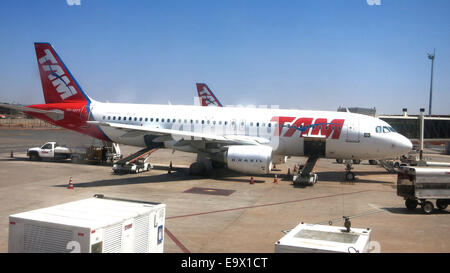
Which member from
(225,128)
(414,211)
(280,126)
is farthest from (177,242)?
(225,128)

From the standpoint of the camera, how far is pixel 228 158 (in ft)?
77.8

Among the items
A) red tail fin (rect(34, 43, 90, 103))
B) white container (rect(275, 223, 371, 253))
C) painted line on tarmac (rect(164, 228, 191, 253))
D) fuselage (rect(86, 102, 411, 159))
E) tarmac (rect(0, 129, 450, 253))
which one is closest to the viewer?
white container (rect(275, 223, 371, 253))

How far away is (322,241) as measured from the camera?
7484 mm

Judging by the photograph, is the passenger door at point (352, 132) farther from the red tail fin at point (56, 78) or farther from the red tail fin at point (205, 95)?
the red tail fin at point (205, 95)

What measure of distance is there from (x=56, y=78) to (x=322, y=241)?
87.5ft

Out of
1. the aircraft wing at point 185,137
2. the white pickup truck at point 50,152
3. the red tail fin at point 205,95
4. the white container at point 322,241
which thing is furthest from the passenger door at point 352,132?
the red tail fin at point 205,95

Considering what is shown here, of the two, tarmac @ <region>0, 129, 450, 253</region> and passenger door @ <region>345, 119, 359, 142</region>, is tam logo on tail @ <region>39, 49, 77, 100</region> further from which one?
passenger door @ <region>345, 119, 359, 142</region>

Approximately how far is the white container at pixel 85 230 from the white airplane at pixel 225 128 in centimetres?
1475

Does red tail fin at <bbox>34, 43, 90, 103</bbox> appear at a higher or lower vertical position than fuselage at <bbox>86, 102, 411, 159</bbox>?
higher

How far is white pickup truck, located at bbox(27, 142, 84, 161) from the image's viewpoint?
3141cm

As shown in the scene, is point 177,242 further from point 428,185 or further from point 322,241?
point 428,185

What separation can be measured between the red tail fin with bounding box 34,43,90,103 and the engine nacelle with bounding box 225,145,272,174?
41.3 feet

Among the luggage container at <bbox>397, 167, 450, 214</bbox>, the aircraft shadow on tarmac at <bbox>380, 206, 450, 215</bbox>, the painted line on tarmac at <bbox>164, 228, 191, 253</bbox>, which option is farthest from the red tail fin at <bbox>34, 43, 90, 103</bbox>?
the luggage container at <bbox>397, 167, 450, 214</bbox>
